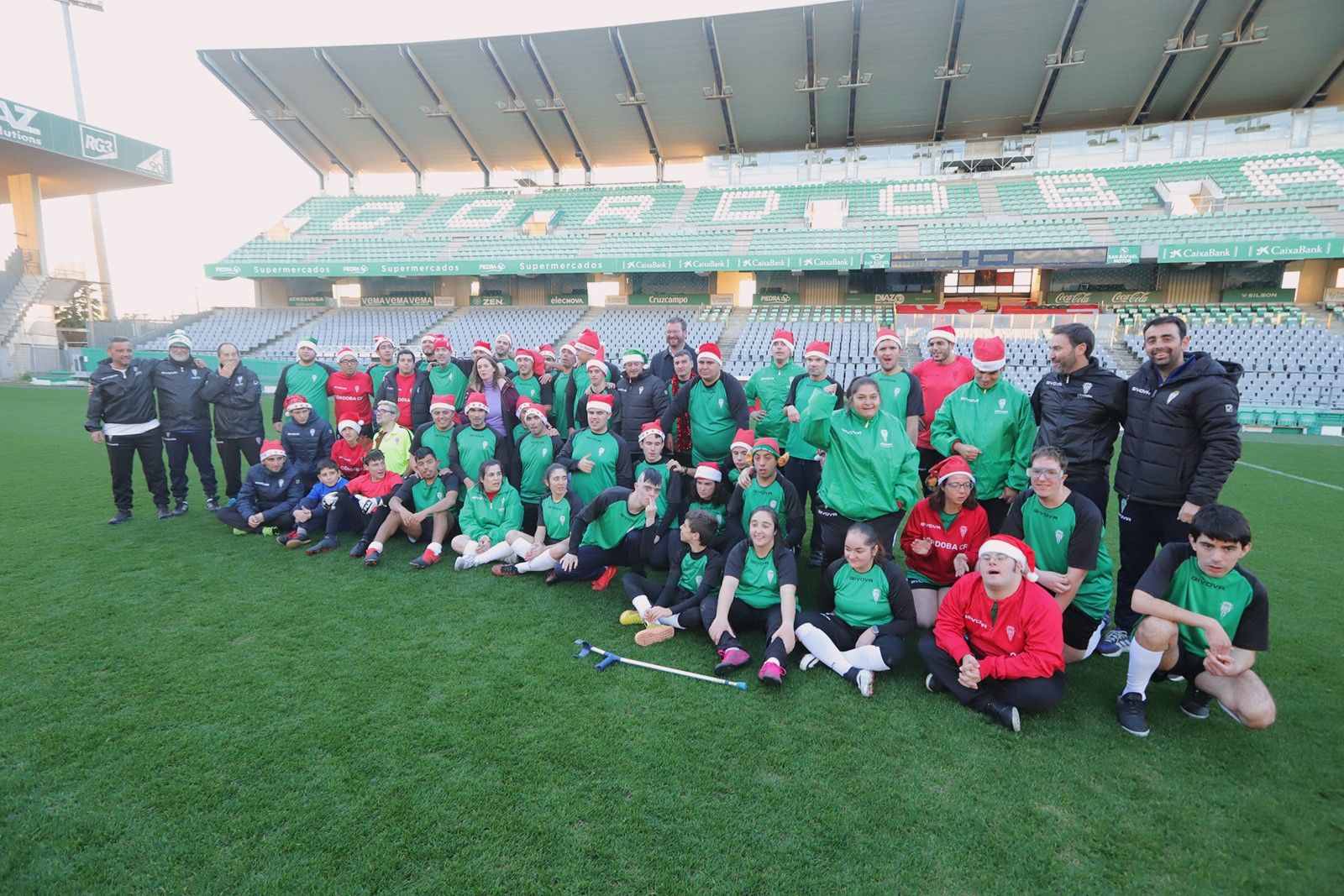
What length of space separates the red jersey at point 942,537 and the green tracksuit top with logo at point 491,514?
3.33m

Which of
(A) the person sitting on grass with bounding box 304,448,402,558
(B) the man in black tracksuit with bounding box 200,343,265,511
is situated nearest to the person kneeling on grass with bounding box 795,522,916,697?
(A) the person sitting on grass with bounding box 304,448,402,558

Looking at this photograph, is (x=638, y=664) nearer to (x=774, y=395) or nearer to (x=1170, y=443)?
(x=774, y=395)

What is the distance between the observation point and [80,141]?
25.9 m

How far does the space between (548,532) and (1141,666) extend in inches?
165

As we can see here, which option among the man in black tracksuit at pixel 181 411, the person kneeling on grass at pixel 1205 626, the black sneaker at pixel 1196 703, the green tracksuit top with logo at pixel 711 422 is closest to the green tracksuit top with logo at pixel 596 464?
the green tracksuit top with logo at pixel 711 422

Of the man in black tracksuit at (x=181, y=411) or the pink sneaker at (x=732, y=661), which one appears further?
the man in black tracksuit at (x=181, y=411)

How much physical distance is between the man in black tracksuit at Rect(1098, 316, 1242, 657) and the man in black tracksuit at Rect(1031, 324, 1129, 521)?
0.12 meters

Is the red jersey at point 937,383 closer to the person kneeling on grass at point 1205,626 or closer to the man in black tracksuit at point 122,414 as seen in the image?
the person kneeling on grass at point 1205,626

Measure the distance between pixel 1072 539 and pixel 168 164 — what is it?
4010cm

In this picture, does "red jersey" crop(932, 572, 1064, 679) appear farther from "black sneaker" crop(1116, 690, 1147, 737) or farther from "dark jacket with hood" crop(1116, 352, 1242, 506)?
Result: "dark jacket with hood" crop(1116, 352, 1242, 506)

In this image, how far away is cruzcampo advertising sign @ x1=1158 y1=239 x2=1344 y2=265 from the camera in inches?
717

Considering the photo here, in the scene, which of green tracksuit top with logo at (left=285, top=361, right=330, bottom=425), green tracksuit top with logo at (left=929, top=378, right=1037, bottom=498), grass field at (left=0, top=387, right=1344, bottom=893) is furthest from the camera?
green tracksuit top with logo at (left=285, top=361, right=330, bottom=425)

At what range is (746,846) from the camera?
2.31 meters

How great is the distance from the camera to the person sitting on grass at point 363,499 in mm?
5781
